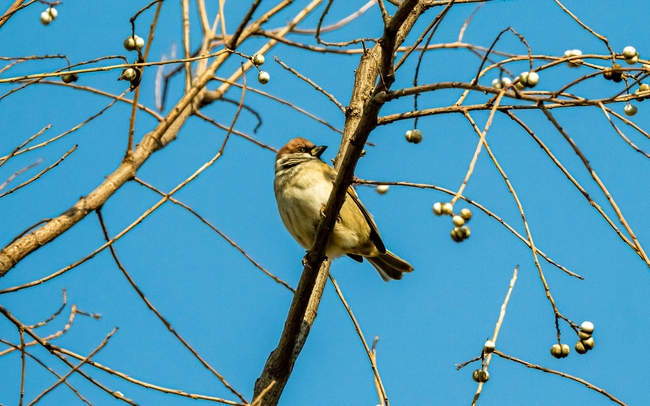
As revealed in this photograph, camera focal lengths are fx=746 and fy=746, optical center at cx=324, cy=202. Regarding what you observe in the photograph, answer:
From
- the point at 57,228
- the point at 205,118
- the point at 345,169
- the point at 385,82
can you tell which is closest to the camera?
the point at 385,82

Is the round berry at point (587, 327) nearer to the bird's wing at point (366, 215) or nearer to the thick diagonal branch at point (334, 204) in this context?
the thick diagonal branch at point (334, 204)

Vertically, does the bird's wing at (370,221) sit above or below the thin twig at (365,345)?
above

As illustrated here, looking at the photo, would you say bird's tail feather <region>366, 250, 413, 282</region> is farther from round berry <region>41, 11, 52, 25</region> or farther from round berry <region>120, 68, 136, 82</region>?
round berry <region>41, 11, 52, 25</region>

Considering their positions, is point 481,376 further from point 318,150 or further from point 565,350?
point 318,150

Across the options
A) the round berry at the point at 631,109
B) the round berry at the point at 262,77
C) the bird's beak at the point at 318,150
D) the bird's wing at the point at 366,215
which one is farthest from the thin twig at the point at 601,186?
the bird's beak at the point at 318,150

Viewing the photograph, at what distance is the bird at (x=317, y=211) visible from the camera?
17.3 ft

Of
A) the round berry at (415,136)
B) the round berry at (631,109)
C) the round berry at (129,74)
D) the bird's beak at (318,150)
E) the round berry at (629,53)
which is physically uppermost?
the bird's beak at (318,150)

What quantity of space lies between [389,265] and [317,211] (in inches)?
42.2

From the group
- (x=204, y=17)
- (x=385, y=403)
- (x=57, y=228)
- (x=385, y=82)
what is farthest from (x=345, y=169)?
(x=204, y=17)

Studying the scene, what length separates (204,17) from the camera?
6.11 meters

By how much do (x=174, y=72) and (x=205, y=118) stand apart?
37.7 inches

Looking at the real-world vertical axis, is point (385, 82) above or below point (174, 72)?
below

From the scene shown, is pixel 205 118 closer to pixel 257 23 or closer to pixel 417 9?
pixel 257 23

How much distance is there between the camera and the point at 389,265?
600 centimetres
